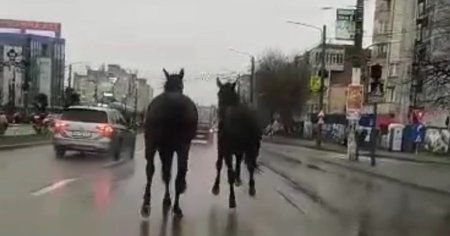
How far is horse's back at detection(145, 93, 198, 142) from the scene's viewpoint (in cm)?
1308

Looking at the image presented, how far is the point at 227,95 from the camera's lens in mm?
15711

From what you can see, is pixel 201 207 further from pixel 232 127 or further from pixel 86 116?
pixel 86 116

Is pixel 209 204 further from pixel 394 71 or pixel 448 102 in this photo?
pixel 394 71

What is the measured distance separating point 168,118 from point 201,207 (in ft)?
6.16

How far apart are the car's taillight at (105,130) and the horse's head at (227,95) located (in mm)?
12385

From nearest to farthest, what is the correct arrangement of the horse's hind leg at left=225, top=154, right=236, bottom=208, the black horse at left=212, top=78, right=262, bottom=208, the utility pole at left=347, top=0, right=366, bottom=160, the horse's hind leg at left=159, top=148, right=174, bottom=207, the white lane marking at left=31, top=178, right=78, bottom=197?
the horse's hind leg at left=159, top=148, right=174, bottom=207
the horse's hind leg at left=225, top=154, right=236, bottom=208
the white lane marking at left=31, top=178, right=78, bottom=197
the black horse at left=212, top=78, right=262, bottom=208
the utility pole at left=347, top=0, right=366, bottom=160

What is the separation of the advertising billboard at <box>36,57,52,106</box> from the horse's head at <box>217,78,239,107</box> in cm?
12261

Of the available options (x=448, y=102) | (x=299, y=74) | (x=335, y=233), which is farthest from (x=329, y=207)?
(x=299, y=74)

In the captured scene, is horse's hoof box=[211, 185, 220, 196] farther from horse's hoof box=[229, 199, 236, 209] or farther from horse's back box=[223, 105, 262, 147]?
horse's hoof box=[229, 199, 236, 209]

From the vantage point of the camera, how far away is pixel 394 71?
8988 centimetres

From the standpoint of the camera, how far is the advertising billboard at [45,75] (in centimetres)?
13550

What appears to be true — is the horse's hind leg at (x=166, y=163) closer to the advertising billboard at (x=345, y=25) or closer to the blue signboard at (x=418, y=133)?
the advertising billboard at (x=345, y=25)

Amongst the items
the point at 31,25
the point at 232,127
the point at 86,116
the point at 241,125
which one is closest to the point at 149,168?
the point at 232,127

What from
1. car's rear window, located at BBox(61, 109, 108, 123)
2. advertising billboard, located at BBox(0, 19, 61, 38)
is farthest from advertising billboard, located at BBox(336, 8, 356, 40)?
advertising billboard, located at BBox(0, 19, 61, 38)
